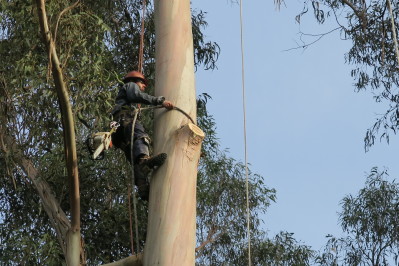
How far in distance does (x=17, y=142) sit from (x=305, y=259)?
15.4 ft

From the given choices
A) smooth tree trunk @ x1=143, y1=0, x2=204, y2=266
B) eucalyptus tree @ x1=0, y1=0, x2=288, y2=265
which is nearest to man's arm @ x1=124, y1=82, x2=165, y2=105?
smooth tree trunk @ x1=143, y1=0, x2=204, y2=266

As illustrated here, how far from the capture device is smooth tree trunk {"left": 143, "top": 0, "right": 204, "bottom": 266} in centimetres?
333

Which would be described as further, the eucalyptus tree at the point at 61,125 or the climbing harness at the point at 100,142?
the eucalyptus tree at the point at 61,125

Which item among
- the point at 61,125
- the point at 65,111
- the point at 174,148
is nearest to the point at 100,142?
the point at 65,111

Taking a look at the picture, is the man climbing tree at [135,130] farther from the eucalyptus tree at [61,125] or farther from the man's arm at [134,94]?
the eucalyptus tree at [61,125]

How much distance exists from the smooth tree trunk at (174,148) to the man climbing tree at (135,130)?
9cm

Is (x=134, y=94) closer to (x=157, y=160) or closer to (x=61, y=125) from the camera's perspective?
(x=157, y=160)

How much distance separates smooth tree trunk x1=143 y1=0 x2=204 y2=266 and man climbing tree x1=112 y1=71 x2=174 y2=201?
9 centimetres

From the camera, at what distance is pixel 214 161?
388 inches

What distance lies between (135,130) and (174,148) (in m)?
0.67

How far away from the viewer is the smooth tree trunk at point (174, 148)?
3.33 meters

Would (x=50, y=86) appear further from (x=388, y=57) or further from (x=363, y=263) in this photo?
(x=363, y=263)

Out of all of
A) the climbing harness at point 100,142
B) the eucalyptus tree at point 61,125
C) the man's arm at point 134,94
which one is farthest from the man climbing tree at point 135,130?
the eucalyptus tree at point 61,125

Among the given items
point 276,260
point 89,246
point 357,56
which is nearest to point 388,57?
point 357,56
